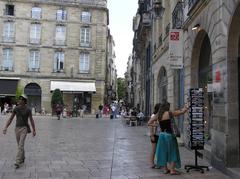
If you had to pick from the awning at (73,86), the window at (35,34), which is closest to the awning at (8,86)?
the awning at (73,86)

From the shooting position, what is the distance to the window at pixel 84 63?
49.0 meters

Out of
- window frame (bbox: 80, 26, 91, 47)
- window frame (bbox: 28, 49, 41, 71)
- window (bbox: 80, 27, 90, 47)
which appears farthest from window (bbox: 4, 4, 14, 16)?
window (bbox: 80, 27, 90, 47)

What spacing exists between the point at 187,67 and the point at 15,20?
1532 inches

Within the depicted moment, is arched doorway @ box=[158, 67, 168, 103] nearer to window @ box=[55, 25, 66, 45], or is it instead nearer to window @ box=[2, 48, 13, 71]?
window @ box=[55, 25, 66, 45]

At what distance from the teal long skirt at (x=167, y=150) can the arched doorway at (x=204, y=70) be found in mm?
3496

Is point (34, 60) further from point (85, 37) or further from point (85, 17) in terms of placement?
point (85, 17)

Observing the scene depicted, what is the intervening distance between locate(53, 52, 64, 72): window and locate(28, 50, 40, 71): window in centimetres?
205

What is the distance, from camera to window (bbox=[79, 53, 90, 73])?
49.0 metres

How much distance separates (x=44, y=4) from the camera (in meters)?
49.2

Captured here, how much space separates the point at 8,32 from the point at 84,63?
9688mm

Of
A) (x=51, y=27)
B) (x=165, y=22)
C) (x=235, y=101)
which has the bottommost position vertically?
(x=235, y=101)

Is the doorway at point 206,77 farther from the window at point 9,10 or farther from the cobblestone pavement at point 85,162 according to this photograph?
the window at point 9,10

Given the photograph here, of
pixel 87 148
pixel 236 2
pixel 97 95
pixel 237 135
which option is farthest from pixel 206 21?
pixel 97 95

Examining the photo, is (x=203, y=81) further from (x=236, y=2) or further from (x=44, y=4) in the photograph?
(x=44, y=4)
